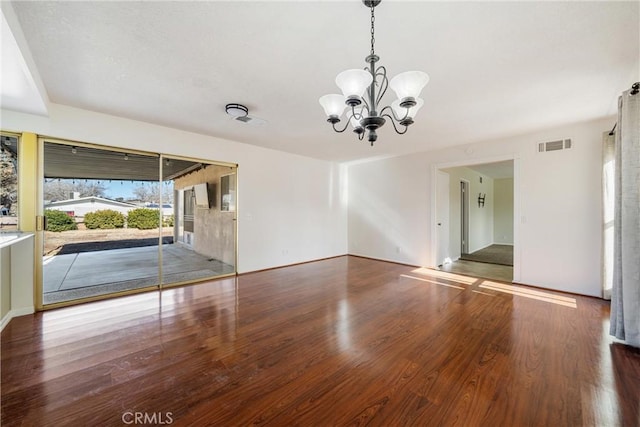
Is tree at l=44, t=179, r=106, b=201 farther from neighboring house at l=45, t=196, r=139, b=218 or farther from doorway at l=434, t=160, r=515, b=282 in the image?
doorway at l=434, t=160, r=515, b=282

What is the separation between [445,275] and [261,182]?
4.02 m

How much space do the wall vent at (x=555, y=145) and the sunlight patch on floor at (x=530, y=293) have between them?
219 cm

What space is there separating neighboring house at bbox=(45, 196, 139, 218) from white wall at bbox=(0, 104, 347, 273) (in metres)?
1.04

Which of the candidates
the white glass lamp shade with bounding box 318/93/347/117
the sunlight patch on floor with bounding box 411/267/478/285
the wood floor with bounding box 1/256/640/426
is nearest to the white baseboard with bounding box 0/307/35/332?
the wood floor with bounding box 1/256/640/426

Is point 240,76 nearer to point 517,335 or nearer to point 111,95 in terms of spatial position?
point 111,95

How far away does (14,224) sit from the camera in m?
2.91

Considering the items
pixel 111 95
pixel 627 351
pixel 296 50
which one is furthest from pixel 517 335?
pixel 111 95

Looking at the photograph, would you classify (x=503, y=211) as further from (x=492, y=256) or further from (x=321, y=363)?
(x=321, y=363)

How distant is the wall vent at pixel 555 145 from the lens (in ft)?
12.4

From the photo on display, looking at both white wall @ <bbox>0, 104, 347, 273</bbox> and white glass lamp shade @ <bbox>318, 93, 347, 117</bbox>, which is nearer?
white glass lamp shade @ <bbox>318, 93, 347, 117</bbox>

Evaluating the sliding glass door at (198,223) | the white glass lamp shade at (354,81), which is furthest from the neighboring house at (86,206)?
the white glass lamp shade at (354,81)

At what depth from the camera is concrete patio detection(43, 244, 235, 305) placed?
12.4ft

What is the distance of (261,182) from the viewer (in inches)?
205

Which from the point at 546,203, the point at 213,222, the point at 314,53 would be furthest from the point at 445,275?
the point at 213,222
